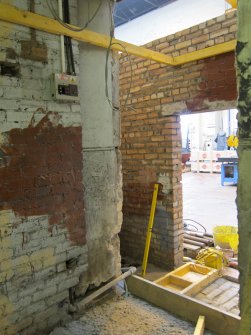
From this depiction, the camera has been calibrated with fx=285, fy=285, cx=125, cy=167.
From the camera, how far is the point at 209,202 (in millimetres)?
8273

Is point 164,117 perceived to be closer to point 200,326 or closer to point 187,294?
point 187,294

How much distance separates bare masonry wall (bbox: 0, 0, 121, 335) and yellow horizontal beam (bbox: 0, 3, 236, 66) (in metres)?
0.08

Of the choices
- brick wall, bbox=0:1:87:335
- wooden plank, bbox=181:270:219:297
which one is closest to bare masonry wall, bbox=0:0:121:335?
brick wall, bbox=0:1:87:335

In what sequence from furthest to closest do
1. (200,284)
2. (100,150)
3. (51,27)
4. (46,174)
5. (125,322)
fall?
(200,284), (100,150), (125,322), (46,174), (51,27)

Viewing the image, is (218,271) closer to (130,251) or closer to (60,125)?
(130,251)

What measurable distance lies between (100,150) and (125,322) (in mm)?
1711

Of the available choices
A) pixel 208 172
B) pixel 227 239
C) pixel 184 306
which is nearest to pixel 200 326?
pixel 184 306

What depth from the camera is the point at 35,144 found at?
2348 mm

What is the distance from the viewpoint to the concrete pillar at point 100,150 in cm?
279

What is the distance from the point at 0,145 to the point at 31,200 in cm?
52

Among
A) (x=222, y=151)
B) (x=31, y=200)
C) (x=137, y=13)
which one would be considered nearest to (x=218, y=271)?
(x=31, y=200)

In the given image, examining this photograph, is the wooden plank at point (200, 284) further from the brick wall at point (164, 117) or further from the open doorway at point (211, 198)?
the brick wall at point (164, 117)

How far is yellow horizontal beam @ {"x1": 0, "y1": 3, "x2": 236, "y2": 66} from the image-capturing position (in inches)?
83.7

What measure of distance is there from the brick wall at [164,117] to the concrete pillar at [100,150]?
1.24 m
